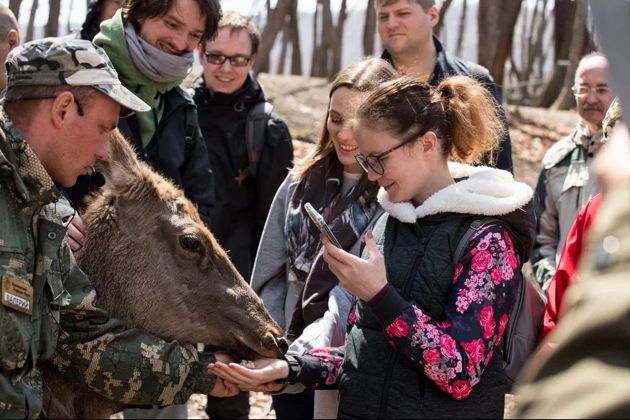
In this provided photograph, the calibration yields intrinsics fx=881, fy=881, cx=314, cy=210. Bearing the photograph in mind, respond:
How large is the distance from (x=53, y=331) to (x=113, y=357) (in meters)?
0.38

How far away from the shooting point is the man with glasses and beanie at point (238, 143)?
6453 mm

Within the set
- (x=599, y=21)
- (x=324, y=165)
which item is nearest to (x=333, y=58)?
(x=324, y=165)

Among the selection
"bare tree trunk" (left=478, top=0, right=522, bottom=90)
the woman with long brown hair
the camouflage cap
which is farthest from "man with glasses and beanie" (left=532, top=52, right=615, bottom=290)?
"bare tree trunk" (left=478, top=0, right=522, bottom=90)

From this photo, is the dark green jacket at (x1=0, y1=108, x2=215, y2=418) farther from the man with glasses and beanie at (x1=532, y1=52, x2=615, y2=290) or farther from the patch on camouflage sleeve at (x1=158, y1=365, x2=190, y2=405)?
the man with glasses and beanie at (x1=532, y1=52, x2=615, y2=290)

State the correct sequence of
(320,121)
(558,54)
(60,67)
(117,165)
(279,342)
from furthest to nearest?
1. (558,54)
2. (320,121)
3. (117,165)
4. (279,342)
5. (60,67)

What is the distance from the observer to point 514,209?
11.9 feet

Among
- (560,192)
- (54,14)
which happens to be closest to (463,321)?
(560,192)

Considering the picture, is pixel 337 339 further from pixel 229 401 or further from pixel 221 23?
pixel 221 23

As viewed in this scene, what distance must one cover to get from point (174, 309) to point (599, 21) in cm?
298

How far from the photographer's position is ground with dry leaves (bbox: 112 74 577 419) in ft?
46.0

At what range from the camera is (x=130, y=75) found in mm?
5305

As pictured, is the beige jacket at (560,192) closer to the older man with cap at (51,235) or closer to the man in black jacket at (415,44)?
the man in black jacket at (415,44)

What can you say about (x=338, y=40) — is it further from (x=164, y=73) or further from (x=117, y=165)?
(x=117, y=165)

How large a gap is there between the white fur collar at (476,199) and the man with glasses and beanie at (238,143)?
2691 mm
